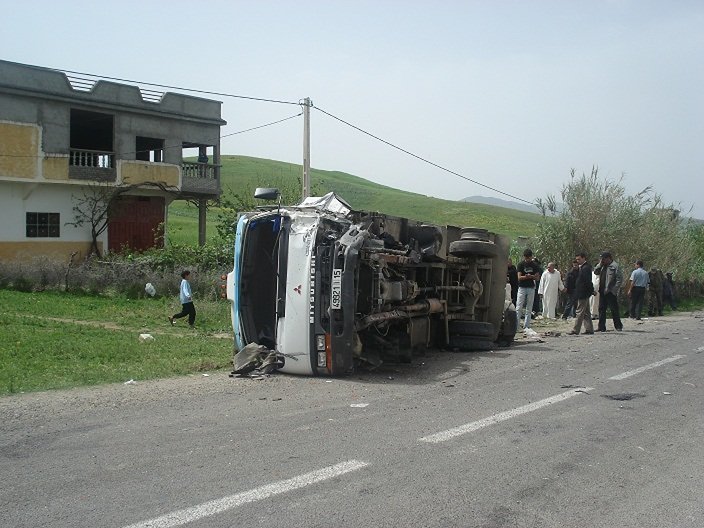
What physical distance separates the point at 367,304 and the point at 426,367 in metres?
1.52

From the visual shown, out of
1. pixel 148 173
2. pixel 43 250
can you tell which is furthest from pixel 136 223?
pixel 43 250

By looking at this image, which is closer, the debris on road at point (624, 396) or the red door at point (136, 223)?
the debris on road at point (624, 396)

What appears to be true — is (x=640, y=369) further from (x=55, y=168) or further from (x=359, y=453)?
(x=55, y=168)

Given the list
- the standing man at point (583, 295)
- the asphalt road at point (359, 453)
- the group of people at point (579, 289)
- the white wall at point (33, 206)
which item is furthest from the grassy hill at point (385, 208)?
the asphalt road at point (359, 453)

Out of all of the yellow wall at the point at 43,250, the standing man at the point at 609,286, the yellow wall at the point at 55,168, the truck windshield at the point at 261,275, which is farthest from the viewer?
the yellow wall at the point at 55,168

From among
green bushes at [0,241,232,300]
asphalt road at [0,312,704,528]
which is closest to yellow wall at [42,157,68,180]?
green bushes at [0,241,232,300]

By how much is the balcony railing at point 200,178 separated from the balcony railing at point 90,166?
11.2 feet

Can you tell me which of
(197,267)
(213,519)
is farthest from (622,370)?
(197,267)

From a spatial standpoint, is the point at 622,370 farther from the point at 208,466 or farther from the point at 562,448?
the point at 208,466

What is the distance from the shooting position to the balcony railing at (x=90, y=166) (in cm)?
2912

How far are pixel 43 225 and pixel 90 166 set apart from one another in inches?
118

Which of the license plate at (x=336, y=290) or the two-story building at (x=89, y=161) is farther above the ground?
the two-story building at (x=89, y=161)

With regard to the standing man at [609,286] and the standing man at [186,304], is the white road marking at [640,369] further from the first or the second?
the standing man at [186,304]

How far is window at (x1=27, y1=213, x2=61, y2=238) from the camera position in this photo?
28431 mm
